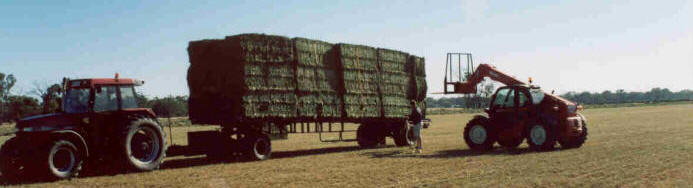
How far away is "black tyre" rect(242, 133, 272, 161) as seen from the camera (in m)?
15.5

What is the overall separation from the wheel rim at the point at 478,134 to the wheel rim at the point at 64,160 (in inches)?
459

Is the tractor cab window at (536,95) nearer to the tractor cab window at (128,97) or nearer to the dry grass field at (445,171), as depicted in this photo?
the dry grass field at (445,171)

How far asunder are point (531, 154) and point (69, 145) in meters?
11.5

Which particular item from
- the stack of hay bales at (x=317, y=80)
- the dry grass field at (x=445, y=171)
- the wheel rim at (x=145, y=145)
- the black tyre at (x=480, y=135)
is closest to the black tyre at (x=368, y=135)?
the stack of hay bales at (x=317, y=80)

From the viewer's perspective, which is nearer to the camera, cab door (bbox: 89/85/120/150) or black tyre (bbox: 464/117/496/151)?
cab door (bbox: 89/85/120/150)

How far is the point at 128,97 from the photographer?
1323 centimetres

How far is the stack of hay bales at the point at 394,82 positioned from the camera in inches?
755

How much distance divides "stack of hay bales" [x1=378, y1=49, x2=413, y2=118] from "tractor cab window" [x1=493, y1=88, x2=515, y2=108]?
3113 mm

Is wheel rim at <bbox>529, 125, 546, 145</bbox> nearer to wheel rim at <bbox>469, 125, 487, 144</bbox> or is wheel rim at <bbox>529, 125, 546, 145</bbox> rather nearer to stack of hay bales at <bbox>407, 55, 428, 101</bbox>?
wheel rim at <bbox>469, 125, 487, 144</bbox>

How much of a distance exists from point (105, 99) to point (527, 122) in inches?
468

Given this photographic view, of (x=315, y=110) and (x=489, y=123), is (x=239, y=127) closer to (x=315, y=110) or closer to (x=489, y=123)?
(x=315, y=110)

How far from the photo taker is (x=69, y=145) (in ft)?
38.1

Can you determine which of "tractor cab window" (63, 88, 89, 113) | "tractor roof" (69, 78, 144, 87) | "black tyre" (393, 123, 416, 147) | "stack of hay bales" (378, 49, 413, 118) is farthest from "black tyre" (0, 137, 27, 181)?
"black tyre" (393, 123, 416, 147)

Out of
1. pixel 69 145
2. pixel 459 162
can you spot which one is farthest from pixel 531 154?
pixel 69 145
